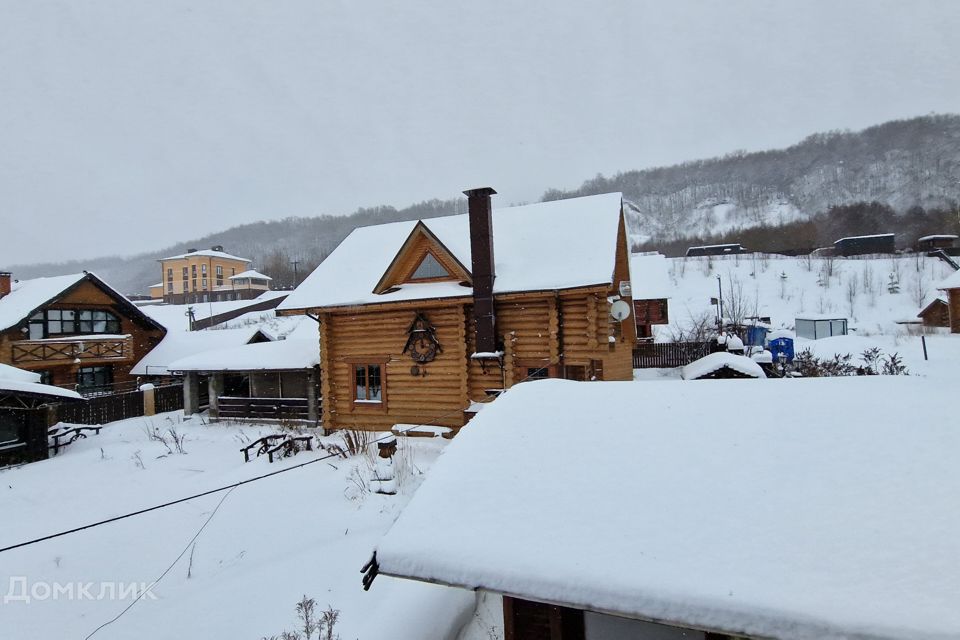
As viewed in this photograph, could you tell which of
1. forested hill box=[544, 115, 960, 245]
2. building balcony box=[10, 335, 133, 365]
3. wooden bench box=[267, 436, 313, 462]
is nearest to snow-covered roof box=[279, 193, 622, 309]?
wooden bench box=[267, 436, 313, 462]

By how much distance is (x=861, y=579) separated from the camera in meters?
2.67

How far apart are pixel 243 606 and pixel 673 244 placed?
87.8m

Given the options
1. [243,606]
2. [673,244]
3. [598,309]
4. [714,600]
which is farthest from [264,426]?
[673,244]

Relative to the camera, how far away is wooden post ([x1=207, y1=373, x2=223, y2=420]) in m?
19.1

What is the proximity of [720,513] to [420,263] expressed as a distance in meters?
12.6

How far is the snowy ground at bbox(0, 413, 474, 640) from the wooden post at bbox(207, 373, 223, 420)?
6.09 meters

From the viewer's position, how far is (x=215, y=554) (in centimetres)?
777

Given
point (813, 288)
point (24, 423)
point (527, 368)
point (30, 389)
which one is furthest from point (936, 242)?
point (24, 423)

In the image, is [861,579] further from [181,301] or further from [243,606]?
[181,301]

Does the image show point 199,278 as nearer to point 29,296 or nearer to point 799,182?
point 29,296

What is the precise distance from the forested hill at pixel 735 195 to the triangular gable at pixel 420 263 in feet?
248

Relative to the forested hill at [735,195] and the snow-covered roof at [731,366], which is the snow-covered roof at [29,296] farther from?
the forested hill at [735,195]

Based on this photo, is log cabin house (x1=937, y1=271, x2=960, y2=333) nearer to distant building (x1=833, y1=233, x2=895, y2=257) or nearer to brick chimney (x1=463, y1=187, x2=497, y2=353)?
brick chimney (x1=463, y1=187, x2=497, y2=353)

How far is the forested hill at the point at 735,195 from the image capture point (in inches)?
3777
